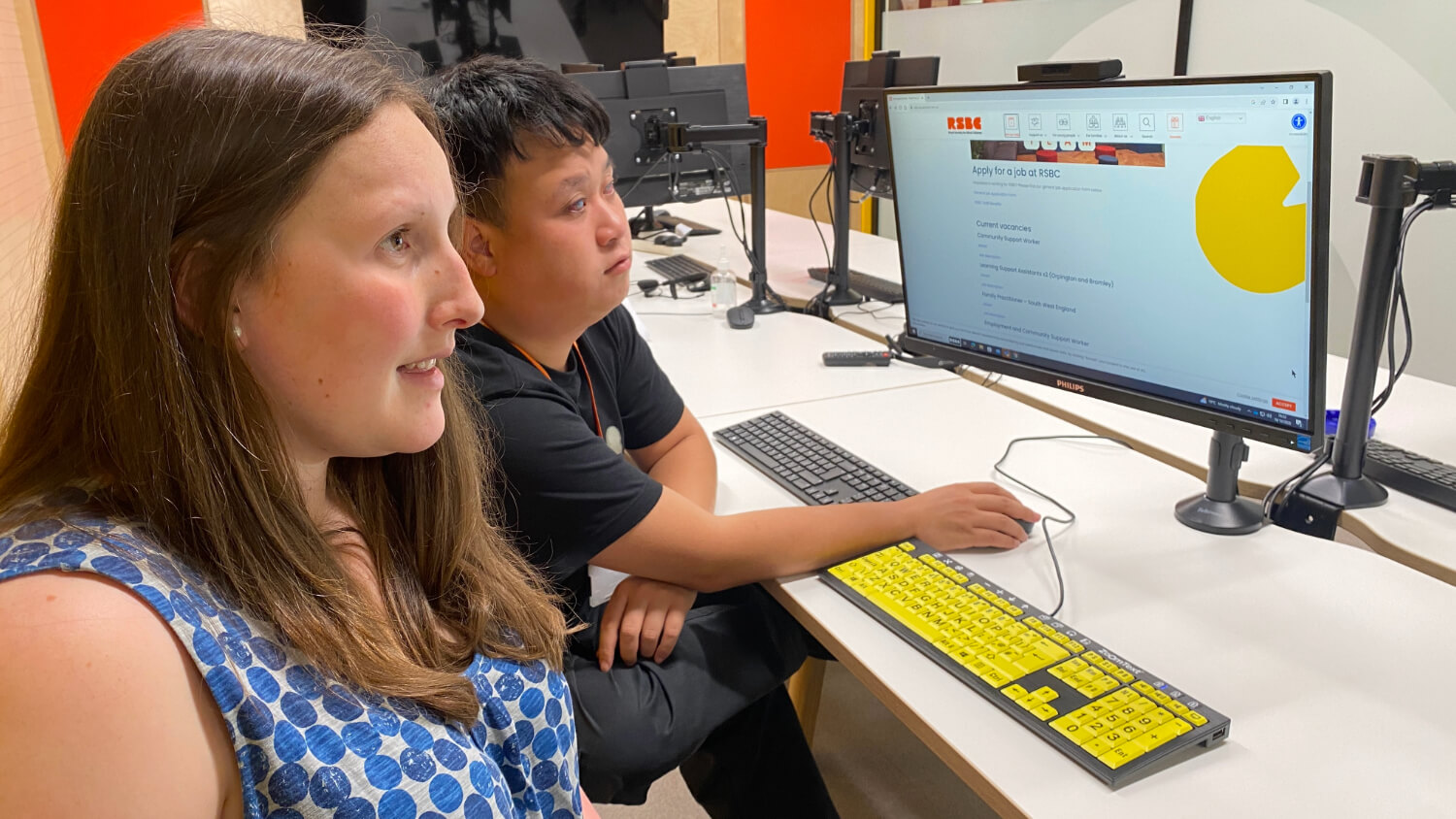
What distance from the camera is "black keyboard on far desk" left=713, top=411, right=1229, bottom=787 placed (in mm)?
819

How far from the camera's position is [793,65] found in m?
5.38

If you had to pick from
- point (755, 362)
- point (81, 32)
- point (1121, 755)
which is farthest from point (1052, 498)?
point (81, 32)

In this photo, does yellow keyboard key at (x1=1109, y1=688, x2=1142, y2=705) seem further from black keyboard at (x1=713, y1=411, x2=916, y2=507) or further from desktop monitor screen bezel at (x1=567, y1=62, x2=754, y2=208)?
desktop monitor screen bezel at (x1=567, y1=62, x2=754, y2=208)

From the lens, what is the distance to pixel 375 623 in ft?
2.47

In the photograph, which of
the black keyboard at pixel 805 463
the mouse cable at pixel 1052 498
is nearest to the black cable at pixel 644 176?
the black keyboard at pixel 805 463

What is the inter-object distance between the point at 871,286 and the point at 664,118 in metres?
0.74

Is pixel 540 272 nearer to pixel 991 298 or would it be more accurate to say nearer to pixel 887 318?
pixel 991 298

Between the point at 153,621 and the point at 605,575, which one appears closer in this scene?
the point at 153,621

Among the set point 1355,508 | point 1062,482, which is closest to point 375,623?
point 1062,482

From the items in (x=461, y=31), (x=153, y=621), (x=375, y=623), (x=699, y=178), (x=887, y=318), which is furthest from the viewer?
(x=461, y=31)

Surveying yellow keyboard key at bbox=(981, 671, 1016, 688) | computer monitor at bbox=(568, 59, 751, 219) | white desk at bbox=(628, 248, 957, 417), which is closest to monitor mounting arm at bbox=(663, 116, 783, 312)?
white desk at bbox=(628, 248, 957, 417)

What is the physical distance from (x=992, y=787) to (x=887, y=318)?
5.56 feet

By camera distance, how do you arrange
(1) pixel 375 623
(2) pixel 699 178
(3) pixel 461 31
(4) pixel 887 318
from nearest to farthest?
(1) pixel 375 623, (4) pixel 887 318, (2) pixel 699 178, (3) pixel 461 31

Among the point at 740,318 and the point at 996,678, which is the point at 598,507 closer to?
the point at 996,678
